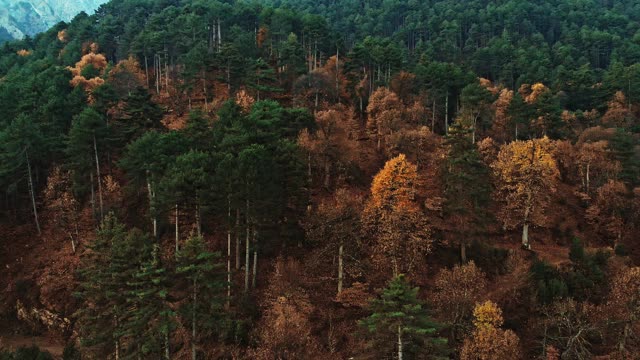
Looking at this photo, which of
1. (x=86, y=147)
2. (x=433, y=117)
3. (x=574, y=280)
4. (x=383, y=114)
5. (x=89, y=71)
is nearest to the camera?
(x=574, y=280)

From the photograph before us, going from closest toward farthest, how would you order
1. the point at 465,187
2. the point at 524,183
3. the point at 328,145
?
1. the point at 465,187
2. the point at 524,183
3. the point at 328,145

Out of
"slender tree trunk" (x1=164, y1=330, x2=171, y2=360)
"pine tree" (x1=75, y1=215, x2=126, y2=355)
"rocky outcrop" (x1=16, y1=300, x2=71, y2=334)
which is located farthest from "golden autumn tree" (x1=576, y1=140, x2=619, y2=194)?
"rocky outcrop" (x1=16, y1=300, x2=71, y2=334)

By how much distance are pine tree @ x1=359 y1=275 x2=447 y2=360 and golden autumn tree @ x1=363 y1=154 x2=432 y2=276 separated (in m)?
10.8

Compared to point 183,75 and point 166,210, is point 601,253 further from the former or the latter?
point 183,75

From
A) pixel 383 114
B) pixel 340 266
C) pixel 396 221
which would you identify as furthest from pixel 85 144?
pixel 383 114

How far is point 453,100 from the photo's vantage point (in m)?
73.7

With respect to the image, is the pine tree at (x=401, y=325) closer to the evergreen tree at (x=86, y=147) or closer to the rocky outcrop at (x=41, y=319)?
the rocky outcrop at (x=41, y=319)

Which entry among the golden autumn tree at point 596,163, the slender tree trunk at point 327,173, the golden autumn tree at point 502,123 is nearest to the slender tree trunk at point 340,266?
the slender tree trunk at point 327,173

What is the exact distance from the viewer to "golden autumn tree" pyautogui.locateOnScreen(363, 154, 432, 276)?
39.7m

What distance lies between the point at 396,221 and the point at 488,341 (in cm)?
1220

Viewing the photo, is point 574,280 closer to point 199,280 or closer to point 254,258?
point 254,258

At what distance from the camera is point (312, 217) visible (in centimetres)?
4216

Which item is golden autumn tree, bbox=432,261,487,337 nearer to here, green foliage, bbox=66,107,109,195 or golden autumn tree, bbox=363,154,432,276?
golden autumn tree, bbox=363,154,432,276

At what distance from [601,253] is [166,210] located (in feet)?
136
